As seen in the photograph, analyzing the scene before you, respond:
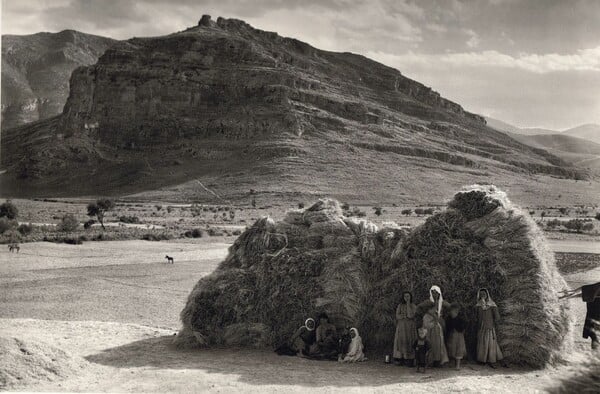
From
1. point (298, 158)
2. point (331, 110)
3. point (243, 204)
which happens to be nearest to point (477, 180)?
point (298, 158)

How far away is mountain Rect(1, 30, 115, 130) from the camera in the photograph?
157 meters

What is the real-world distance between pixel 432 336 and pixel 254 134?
99.2 meters

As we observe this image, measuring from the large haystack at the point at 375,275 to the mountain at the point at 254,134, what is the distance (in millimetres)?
59796

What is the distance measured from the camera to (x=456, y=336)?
8.79 m

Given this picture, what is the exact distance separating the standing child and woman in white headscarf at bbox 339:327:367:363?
1.43 meters

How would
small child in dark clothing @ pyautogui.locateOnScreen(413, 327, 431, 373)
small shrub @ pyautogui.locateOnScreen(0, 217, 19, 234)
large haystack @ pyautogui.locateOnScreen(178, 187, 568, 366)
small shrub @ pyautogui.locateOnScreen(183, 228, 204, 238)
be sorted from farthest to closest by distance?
1. small shrub @ pyautogui.locateOnScreen(183, 228, 204, 238)
2. small shrub @ pyautogui.locateOnScreen(0, 217, 19, 234)
3. large haystack @ pyautogui.locateOnScreen(178, 187, 568, 366)
4. small child in dark clothing @ pyautogui.locateOnScreen(413, 327, 431, 373)

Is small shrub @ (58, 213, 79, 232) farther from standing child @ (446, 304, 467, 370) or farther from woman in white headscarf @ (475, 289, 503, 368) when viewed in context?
woman in white headscarf @ (475, 289, 503, 368)

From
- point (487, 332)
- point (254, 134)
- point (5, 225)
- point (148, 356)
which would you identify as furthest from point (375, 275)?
point (254, 134)

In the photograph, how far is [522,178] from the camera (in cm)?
8575

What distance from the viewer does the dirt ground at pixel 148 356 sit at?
774cm

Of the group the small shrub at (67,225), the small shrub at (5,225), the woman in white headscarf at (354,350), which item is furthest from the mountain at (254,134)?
the woman in white headscarf at (354,350)

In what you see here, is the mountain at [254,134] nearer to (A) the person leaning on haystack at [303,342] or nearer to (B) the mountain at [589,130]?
(B) the mountain at [589,130]

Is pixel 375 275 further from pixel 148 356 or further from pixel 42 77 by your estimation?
pixel 42 77

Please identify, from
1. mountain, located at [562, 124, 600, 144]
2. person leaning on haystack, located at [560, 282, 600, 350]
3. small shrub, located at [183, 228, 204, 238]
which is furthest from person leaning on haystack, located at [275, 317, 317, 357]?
small shrub, located at [183, 228, 204, 238]
